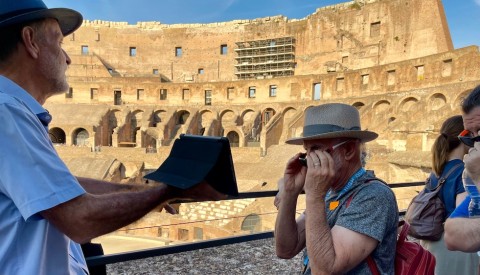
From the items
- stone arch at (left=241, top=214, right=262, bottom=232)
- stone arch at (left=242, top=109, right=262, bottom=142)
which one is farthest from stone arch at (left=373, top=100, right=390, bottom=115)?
stone arch at (left=241, top=214, right=262, bottom=232)

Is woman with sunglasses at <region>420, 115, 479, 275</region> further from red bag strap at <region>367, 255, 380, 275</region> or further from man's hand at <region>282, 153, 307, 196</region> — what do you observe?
man's hand at <region>282, 153, 307, 196</region>

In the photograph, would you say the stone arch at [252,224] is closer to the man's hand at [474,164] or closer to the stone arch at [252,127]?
the man's hand at [474,164]

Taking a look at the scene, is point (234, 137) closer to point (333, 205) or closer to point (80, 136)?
point (80, 136)

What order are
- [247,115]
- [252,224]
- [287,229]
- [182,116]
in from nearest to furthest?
[287,229]
[252,224]
[247,115]
[182,116]

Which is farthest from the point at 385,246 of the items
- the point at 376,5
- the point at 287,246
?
the point at 376,5

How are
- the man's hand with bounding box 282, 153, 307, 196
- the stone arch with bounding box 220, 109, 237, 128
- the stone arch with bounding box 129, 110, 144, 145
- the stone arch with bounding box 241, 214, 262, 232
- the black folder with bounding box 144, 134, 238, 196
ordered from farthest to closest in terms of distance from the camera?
the stone arch with bounding box 129, 110, 144, 145 < the stone arch with bounding box 220, 109, 237, 128 < the stone arch with bounding box 241, 214, 262, 232 < the man's hand with bounding box 282, 153, 307, 196 < the black folder with bounding box 144, 134, 238, 196

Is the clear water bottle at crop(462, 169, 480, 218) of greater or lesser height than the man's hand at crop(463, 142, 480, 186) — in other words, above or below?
below

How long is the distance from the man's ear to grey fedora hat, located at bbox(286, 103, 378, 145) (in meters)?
1.26

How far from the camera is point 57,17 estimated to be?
1320 millimetres

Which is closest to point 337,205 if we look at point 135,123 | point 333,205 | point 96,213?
point 333,205

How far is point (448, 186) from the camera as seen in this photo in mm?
2428

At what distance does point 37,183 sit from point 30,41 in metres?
0.55

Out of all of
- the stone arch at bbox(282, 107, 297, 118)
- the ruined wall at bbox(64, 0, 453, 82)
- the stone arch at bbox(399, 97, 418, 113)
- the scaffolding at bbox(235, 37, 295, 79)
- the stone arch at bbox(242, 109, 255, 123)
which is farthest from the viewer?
the scaffolding at bbox(235, 37, 295, 79)

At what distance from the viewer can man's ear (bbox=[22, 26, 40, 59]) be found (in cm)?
117
